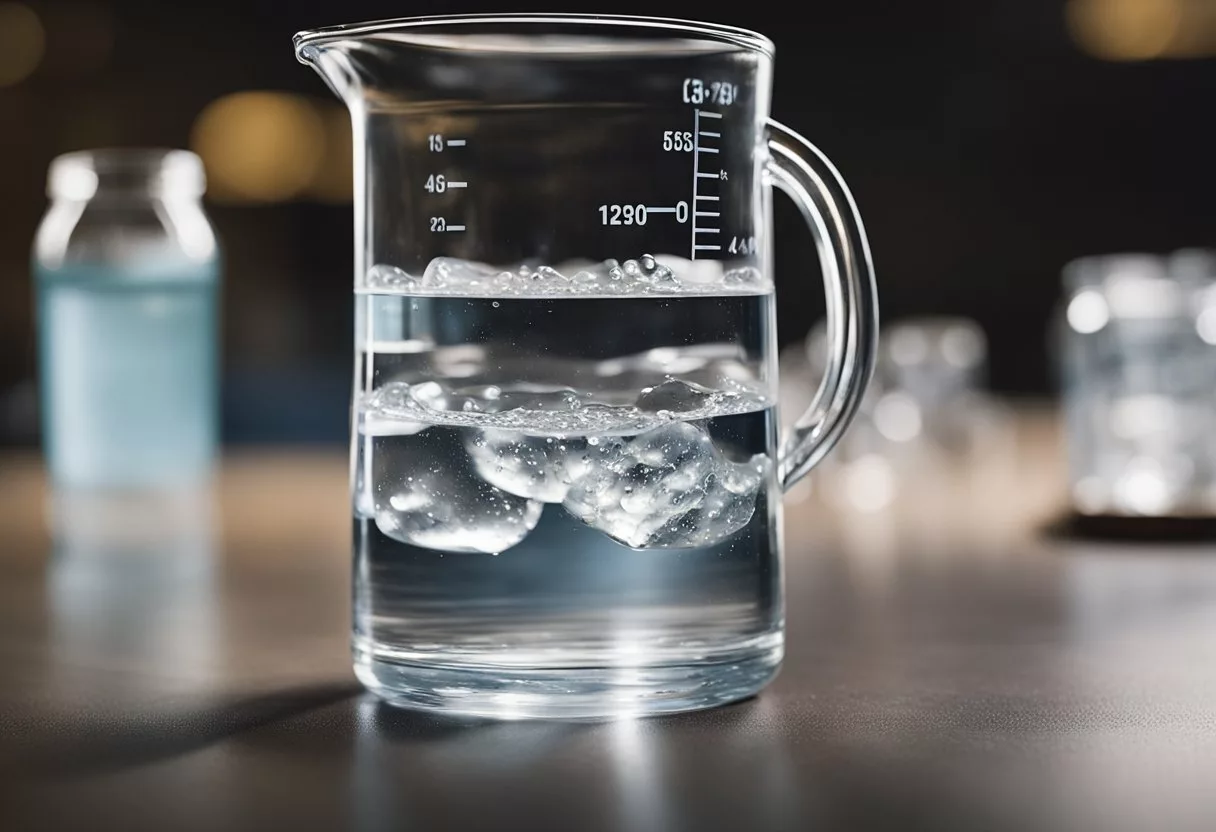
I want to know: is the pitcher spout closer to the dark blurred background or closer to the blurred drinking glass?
the blurred drinking glass

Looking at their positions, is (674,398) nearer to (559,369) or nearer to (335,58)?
(559,369)

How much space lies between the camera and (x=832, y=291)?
780 millimetres

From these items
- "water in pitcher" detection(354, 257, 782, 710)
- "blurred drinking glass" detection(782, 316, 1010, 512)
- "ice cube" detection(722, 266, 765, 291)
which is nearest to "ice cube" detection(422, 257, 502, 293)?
"water in pitcher" detection(354, 257, 782, 710)

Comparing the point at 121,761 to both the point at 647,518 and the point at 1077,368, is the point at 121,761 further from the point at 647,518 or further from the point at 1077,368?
the point at 1077,368

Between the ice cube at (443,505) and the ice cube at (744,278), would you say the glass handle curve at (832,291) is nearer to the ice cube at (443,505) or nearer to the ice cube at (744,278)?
the ice cube at (744,278)

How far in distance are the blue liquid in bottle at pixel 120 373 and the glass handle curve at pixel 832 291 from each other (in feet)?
2.56

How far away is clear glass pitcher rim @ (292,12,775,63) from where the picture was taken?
0.67 metres

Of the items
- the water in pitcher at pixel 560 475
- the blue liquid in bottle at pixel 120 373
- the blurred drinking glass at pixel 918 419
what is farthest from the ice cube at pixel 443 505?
the blurred drinking glass at pixel 918 419

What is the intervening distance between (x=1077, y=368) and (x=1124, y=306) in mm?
78

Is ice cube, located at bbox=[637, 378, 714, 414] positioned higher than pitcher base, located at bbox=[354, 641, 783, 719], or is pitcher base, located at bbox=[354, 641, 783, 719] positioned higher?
ice cube, located at bbox=[637, 378, 714, 414]

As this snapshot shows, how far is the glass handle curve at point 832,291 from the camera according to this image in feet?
2.50

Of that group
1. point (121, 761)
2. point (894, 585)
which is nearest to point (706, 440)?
point (121, 761)

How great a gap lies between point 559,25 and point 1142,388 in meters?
0.97

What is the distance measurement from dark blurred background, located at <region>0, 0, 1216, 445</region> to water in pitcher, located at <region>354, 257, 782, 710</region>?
2849 mm
